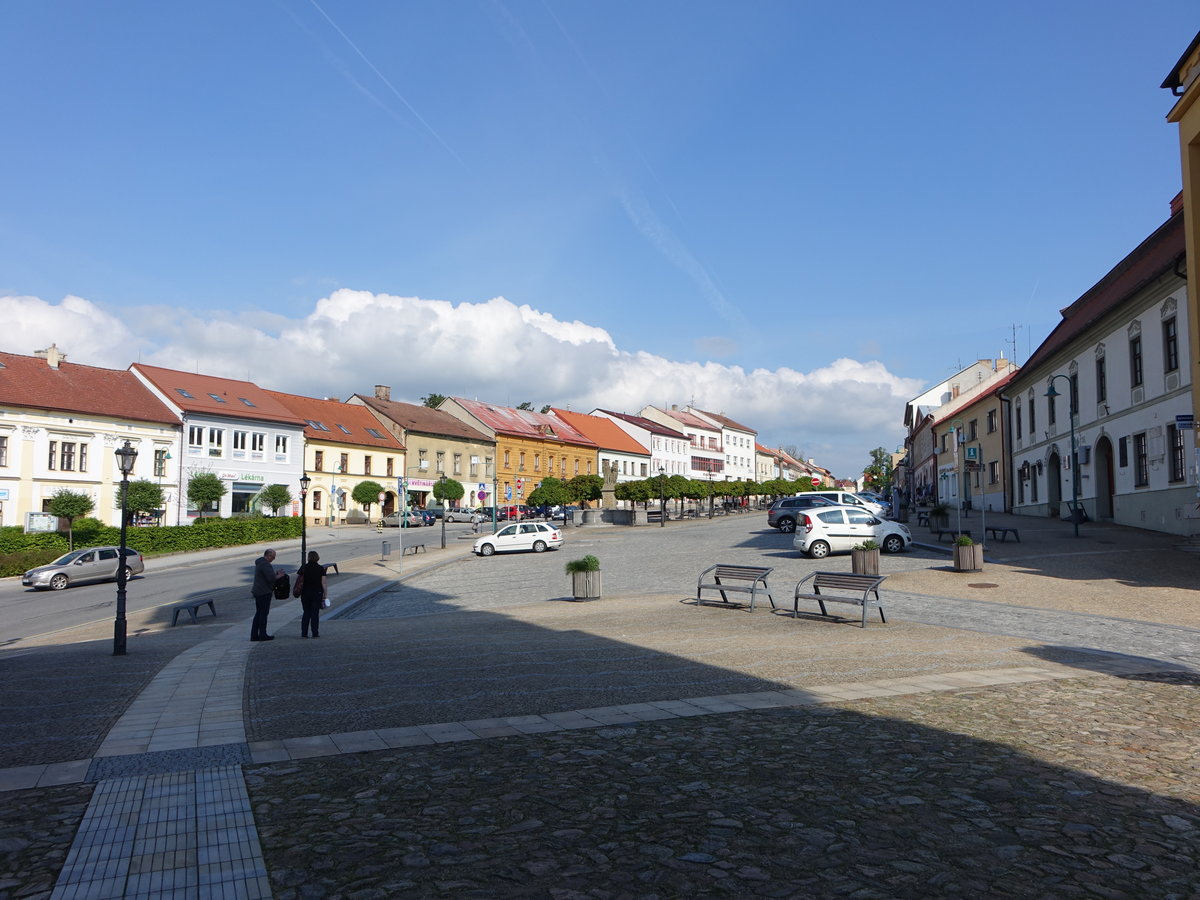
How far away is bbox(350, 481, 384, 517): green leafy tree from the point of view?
63.8m

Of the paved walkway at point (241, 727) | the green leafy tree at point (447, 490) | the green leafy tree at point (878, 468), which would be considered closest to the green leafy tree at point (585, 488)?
the green leafy tree at point (447, 490)

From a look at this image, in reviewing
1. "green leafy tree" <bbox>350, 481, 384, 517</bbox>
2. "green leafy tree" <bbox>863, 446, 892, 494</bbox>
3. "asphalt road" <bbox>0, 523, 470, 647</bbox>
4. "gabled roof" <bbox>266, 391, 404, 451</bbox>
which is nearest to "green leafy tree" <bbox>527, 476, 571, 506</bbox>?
"green leafy tree" <bbox>350, 481, 384, 517</bbox>

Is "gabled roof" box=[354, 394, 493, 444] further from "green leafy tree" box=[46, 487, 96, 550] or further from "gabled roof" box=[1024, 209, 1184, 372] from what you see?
"gabled roof" box=[1024, 209, 1184, 372]

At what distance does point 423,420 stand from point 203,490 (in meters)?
27.5

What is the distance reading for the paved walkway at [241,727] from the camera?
15.8 feet

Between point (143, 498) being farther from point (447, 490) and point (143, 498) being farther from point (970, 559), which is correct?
point (970, 559)

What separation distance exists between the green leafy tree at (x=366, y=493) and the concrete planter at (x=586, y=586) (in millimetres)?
45578

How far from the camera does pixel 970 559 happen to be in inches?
903

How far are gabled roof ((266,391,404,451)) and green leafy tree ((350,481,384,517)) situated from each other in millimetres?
4343

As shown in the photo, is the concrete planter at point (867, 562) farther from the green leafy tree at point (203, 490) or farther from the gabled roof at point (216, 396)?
the gabled roof at point (216, 396)

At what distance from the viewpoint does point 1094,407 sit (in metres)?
36.2

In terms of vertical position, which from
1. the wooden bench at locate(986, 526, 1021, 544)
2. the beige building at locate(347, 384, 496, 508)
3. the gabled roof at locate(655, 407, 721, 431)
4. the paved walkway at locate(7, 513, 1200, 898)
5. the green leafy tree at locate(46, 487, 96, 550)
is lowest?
the paved walkway at locate(7, 513, 1200, 898)

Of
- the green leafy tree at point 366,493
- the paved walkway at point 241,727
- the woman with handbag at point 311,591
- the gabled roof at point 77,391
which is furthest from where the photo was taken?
the green leafy tree at point 366,493

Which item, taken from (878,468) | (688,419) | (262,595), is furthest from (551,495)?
(878,468)
